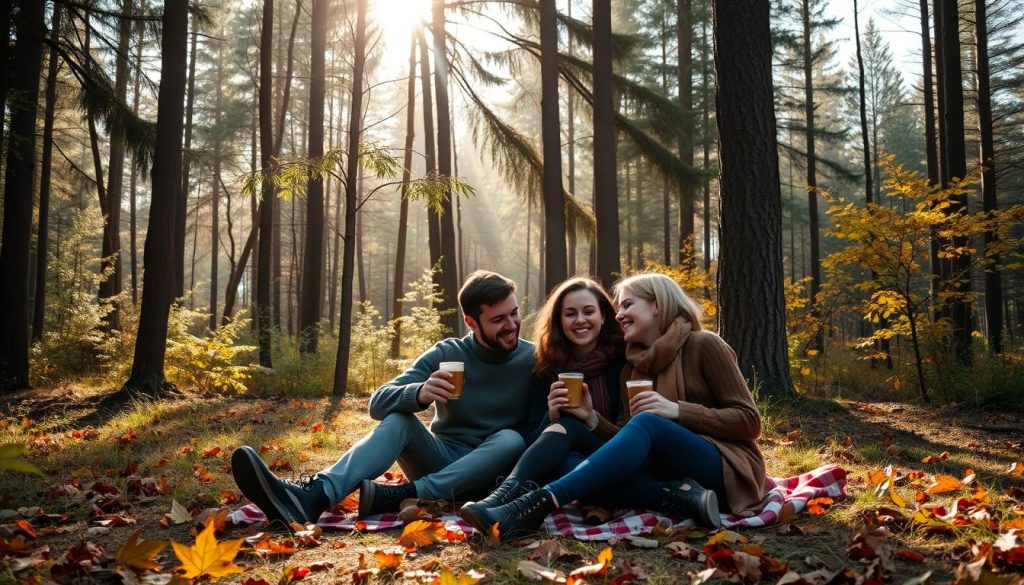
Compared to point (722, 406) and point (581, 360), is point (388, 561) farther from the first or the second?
point (722, 406)

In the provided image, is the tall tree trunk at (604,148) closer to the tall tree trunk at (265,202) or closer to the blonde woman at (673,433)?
the tall tree trunk at (265,202)

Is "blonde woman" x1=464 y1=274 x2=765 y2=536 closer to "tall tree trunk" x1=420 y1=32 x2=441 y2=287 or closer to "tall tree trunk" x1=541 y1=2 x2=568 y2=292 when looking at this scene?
"tall tree trunk" x1=541 y1=2 x2=568 y2=292

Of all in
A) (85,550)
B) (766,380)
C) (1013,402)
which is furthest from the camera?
(1013,402)

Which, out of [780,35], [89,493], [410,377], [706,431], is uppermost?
[780,35]

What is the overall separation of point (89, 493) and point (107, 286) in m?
12.4

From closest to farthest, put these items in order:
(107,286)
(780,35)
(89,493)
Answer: (89,493)
(107,286)
(780,35)

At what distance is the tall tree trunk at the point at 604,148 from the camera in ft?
33.7

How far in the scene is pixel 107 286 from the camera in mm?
14109

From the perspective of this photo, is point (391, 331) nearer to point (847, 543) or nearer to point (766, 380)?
→ point (766, 380)

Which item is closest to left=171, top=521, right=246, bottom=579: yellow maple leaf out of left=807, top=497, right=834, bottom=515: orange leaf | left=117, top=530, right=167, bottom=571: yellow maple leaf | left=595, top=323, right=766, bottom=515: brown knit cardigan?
left=117, top=530, right=167, bottom=571: yellow maple leaf

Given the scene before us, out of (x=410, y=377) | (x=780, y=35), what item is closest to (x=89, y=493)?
(x=410, y=377)

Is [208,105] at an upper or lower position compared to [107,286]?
upper

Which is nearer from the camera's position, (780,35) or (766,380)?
(766,380)

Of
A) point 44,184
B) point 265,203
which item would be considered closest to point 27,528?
point 265,203
